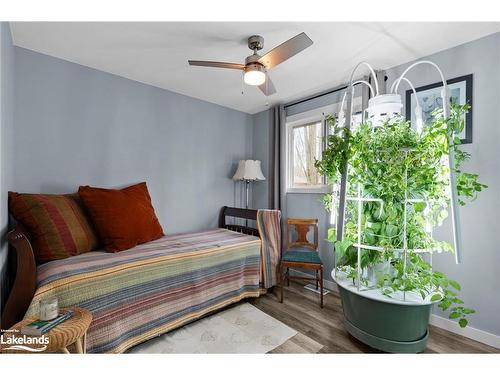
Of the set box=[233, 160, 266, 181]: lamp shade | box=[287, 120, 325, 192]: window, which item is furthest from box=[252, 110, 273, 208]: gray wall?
box=[287, 120, 325, 192]: window

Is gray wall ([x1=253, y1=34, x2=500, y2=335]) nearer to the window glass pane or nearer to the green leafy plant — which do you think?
the green leafy plant

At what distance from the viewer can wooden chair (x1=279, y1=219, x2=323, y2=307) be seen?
229 centimetres

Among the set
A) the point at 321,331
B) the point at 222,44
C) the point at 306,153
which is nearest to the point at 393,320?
the point at 321,331

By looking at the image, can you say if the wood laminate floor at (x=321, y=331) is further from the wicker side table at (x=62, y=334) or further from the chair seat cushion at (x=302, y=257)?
the wicker side table at (x=62, y=334)

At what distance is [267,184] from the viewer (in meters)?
3.43

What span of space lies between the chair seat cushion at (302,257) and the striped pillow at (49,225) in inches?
73.0

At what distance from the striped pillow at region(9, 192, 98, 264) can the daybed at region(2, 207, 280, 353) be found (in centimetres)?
9

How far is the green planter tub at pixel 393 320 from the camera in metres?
1.43

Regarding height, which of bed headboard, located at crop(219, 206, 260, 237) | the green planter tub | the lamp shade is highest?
the lamp shade

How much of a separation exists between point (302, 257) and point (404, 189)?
4.19 ft

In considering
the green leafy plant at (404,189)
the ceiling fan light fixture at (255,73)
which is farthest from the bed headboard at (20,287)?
the green leafy plant at (404,189)

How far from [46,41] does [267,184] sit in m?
2.75
